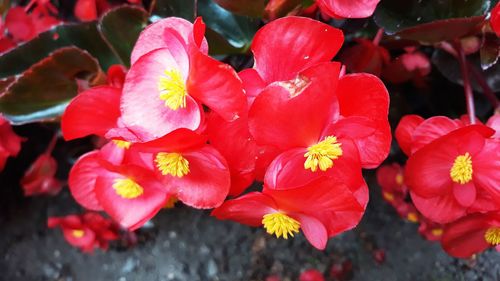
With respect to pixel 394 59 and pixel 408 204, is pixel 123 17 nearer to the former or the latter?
pixel 394 59

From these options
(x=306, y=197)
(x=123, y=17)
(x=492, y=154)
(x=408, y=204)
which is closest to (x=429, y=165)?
(x=492, y=154)

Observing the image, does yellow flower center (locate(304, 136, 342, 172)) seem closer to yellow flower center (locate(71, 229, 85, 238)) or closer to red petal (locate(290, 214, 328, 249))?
red petal (locate(290, 214, 328, 249))

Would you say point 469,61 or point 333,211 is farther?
point 469,61

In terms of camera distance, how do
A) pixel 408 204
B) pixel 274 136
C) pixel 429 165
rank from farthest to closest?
pixel 408 204
pixel 429 165
pixel 274 136

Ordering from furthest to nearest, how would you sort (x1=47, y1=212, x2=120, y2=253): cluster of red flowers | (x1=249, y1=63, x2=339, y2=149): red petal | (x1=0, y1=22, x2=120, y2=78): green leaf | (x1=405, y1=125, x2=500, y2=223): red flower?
(x1=47, y1=212, x2=120, y2=253): cluster of red flowers → (x1=0, y1=22, x2=120, y2=78): green leaf → (x1=405, y1=125, x2=500, y2=223): red flower → (x1=249, y1=63, x2=339, y2=149): red petal

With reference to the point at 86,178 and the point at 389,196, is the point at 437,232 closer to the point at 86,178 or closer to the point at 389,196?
the point at 389,196

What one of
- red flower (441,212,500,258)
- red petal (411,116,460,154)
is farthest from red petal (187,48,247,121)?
red flower (441,212,500,258)

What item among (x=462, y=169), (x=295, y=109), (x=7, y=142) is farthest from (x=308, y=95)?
(x=7, y=142)
